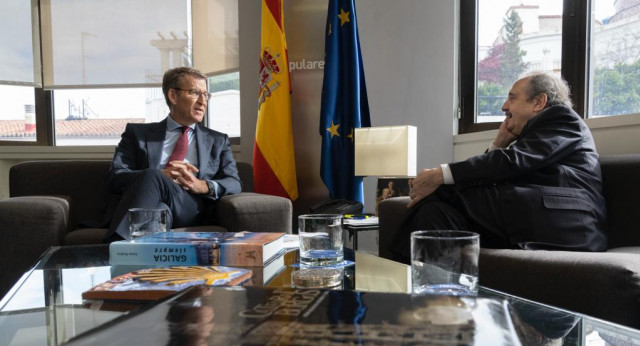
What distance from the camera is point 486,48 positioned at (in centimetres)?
341

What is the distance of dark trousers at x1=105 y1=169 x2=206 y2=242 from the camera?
2.15 metres

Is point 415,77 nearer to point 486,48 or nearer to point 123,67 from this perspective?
point 486,48

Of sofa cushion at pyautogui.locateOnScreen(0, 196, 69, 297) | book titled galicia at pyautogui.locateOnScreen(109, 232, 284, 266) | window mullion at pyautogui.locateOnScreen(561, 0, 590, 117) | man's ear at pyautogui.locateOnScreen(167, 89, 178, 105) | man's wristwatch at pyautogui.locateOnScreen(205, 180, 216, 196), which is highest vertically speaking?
window mullion at pyautogui.locateOnScreen(561, 0, 590, 117)

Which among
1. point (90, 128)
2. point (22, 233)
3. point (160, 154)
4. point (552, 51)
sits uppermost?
point (552, 51)

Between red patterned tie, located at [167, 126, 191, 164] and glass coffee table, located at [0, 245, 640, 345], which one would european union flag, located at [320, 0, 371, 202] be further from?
glass coffee table, located at [0, 245, 640, 345]

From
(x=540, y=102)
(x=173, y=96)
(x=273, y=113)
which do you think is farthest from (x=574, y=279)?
(x=273, y=113)

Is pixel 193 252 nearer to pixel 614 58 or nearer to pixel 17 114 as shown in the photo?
pixel 614 58

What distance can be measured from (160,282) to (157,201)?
151cm

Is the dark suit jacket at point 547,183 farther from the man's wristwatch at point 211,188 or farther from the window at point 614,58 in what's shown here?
the man's wristwatch at point 211,188

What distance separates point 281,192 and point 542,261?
228 cm

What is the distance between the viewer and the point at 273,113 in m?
3.54

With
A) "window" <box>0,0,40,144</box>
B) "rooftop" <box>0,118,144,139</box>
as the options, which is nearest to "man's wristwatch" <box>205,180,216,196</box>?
"rooftop" <box>0,118,144,139</box>

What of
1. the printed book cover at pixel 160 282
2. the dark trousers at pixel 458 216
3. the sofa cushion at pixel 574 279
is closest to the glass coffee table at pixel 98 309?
the printed book cover at pixel 160 282

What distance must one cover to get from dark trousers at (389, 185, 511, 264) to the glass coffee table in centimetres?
71
